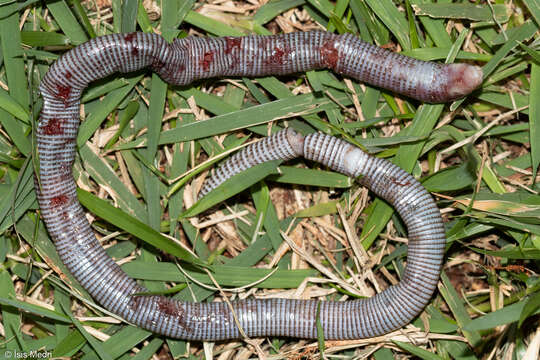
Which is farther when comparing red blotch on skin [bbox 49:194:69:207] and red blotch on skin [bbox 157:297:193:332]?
red blotch on skin [bbox 157:297:193:332]

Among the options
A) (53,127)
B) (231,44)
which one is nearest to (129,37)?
(231,44)

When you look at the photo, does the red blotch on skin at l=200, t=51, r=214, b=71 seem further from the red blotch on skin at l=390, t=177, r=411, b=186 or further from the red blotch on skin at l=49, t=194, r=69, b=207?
the red blotch on skin at l=390, t=177, r=411, b=186

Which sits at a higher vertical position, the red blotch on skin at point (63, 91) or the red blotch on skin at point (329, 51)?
the red blotch on skin at point (329, 51)

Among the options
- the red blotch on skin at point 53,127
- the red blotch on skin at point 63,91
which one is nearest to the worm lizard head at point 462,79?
the red blotch on skin at point 63,91

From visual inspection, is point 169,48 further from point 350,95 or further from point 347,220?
point 347,220

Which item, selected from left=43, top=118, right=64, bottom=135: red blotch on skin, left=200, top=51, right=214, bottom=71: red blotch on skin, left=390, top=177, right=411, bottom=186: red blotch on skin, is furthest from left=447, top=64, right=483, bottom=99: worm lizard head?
left=43, top=118, right=64, bottom=135: red blotch on skin

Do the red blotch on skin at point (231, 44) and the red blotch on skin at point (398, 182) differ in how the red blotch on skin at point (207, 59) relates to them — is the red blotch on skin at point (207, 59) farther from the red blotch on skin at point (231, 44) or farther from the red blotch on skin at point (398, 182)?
the red blotch on skin at point (398, 182)

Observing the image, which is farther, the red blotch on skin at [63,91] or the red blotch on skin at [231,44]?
the red blotch on skin at [231,44]

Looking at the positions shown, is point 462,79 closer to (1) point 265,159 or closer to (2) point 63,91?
(1) point 265,159
